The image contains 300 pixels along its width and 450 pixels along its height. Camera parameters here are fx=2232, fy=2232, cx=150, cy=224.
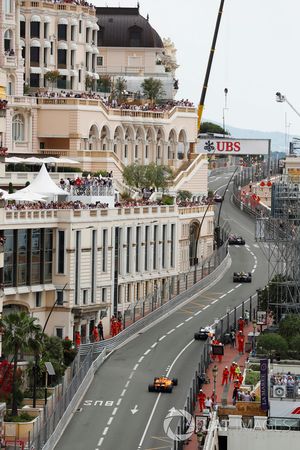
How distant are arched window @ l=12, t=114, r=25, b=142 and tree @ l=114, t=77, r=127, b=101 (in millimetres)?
23044

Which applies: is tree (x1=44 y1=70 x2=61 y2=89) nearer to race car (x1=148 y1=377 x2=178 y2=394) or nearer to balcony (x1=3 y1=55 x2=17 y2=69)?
balcony (x1=3 y1=55 x2=17 y2=69)

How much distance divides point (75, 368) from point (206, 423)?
1160cm

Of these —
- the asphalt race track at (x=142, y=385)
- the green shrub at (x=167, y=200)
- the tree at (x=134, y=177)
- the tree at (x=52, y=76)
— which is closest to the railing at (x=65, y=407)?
the asphalt race track at (x=142, y=385)

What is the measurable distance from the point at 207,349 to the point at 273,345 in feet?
12.8

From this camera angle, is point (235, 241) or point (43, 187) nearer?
point (43, 187)

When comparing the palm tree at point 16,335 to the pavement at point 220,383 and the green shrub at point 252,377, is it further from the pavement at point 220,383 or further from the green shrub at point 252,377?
the green shrub at point 252,377

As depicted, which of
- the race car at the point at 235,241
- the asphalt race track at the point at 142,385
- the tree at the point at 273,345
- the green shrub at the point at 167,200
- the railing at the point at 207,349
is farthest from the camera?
the race car at the point at 235,241

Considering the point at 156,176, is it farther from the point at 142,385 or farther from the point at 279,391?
the point at 279,391

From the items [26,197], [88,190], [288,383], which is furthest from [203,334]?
[288,383]

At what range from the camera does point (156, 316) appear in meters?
140

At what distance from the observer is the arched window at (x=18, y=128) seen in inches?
6437

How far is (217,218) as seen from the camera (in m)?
195

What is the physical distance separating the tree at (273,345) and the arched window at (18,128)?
4394cm

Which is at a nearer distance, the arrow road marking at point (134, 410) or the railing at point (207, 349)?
the railing at point (207, 349)
